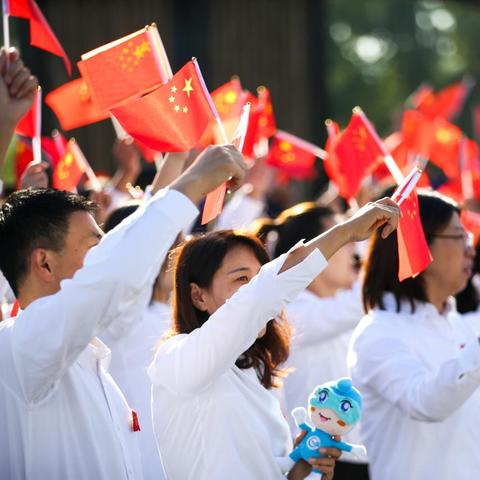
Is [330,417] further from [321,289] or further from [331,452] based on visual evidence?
[321,289]

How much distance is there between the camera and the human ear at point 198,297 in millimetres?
3160

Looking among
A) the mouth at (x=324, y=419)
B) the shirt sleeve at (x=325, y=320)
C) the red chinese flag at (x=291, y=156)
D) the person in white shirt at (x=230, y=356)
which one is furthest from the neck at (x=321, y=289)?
the mouth at (x=324, y=419)

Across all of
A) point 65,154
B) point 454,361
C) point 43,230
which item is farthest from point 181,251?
point 65,154

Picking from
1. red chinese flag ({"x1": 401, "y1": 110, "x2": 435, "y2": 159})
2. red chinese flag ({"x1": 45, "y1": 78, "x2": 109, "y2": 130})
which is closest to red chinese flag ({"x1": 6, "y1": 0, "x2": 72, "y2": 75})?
red chinese flag ({"x1": 45, "y1": 78, "x2": 109, "y2": 130})

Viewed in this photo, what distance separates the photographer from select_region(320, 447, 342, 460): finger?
9.88ft

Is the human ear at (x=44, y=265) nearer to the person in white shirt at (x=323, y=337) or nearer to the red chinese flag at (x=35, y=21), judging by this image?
the red chinese flag at (x=35, y=21)

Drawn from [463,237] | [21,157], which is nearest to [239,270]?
[463,237]

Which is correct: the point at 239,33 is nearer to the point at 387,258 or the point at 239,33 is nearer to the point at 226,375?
the point at 387,258

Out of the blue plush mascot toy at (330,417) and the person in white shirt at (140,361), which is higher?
the blue plush mascot toy at (330,417)

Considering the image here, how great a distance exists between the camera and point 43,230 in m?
2.66

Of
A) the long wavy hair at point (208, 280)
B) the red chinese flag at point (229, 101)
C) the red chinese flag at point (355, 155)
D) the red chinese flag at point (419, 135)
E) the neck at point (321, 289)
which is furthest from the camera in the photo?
the red chinese flag at point (419, 135)

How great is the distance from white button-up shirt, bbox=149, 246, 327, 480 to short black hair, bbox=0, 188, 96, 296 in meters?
0.46

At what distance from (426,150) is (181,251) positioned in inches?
160

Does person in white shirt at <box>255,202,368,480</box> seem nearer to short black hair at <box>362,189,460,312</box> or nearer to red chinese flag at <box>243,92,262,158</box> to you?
red chinese flag at <box>243,92,262,158</box>
